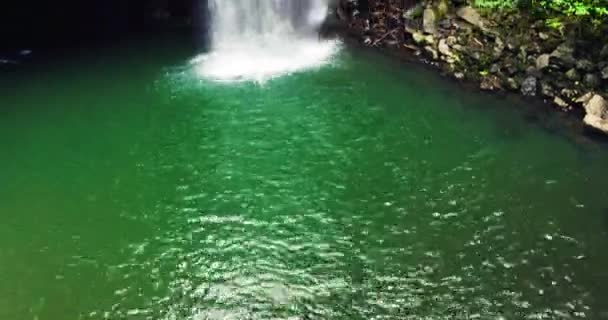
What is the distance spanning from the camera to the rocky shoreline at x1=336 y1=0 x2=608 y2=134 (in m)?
19.2

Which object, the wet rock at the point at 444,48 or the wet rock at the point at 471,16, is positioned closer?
the wet rock at the point at 471,16

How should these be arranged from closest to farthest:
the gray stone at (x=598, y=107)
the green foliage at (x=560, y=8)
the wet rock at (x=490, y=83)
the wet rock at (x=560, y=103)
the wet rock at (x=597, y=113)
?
the wet rock at (x=597, y=113)
the gray stone at (x=598, y=107)
the green foliage at (x=560, y=8)
the wet rock at (x=560, y=103)
the wet rock at (x=490, y=83)

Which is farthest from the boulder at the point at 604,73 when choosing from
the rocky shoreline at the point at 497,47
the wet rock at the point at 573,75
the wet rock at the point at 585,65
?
the wet rock at the point at 573,75

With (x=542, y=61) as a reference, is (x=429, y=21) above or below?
above

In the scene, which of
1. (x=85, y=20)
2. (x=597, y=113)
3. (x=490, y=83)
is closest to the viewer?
(x=597, y=113)

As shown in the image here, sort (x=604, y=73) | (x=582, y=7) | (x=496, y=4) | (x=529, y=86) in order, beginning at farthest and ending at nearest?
1. (x=496, y=4)
2. (x=529, y=86)
3. (x=582, y=7)
4. (x=604, y=73)

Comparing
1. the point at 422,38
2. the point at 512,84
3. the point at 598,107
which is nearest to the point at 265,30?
the point at 422,38

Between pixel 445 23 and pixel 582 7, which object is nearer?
pixel 582 7

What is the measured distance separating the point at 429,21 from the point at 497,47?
3.05 m

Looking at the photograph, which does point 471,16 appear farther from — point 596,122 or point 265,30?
point 265,30

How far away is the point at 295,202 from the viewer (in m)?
16.5

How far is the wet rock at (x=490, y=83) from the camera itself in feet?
69.3

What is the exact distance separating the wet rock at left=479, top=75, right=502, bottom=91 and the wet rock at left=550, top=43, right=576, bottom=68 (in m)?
1.94

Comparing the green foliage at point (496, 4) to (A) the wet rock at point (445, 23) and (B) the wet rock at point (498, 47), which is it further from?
(A) the wet rock at point (445, 23)
